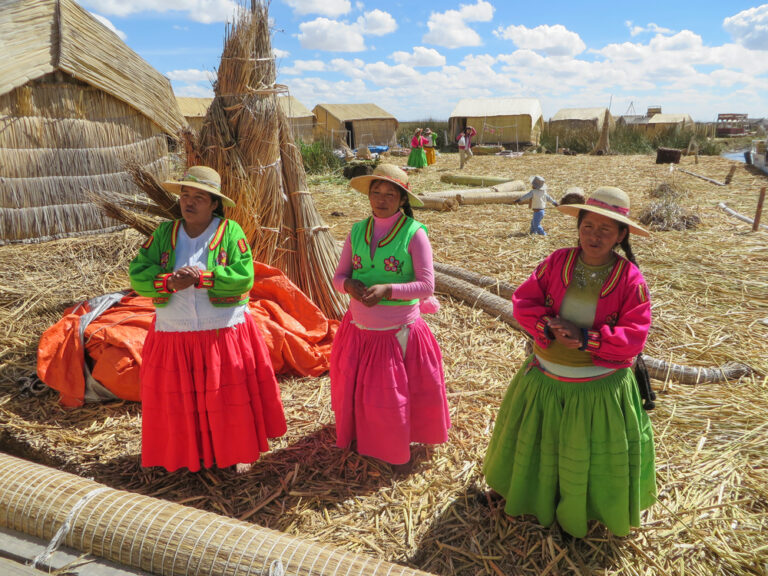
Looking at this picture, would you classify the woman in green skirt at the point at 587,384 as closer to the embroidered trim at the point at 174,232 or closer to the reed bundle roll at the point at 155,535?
the reed bundle roll at the point at 155,535

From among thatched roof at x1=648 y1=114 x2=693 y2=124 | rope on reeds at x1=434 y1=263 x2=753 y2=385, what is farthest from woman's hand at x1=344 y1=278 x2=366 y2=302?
thatched roof at x1=648 y1=114 x2=693 y2=124

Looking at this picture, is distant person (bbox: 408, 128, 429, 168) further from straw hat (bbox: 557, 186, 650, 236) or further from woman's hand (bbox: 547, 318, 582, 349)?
woman's hand (bbox: 547, 318, 582, 349)

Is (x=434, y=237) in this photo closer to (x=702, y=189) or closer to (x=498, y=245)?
(x=498, y=245)

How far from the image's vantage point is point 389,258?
253 centimetres

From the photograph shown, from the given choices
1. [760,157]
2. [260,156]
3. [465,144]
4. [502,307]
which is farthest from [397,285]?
[760,157]

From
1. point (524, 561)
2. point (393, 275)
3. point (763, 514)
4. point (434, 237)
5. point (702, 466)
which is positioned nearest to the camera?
point (524, 561)

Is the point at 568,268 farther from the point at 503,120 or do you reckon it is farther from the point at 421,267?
the point at 503,120

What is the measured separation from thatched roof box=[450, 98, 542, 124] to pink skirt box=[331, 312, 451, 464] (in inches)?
997

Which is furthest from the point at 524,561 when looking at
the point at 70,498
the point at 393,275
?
the point at 70,498

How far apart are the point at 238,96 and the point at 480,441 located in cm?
276

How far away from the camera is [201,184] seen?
2.42m

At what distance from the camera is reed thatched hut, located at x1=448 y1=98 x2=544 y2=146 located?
25.8m

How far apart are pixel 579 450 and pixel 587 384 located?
0.26m

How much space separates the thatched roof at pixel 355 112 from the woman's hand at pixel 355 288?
23.6 metres
